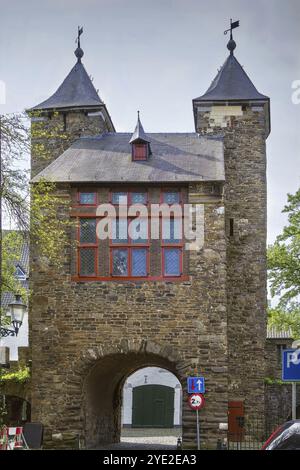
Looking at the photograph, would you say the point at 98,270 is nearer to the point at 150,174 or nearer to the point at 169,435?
the point at 150,174

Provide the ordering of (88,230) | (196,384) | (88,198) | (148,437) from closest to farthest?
1. (196,384)
2. (88,230)
3. (88,198)
4. (148,437)

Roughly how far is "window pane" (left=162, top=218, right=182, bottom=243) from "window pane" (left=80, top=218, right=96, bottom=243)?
1950 mm

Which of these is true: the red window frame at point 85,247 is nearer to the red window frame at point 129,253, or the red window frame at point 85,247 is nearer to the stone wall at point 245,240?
the red window frame at point 129,253

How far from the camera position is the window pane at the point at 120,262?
24.5 meters

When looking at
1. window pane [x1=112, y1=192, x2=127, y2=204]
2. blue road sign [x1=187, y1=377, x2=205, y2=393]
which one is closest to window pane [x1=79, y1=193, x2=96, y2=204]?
window pane [x1=112, y1=192, x2=127, y2=204]

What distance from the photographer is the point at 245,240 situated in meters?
28.5

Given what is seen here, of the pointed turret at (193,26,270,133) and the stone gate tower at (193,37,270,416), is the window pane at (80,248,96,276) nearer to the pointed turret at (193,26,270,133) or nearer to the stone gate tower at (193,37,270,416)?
the stone gate tower at (193,37,270,416)

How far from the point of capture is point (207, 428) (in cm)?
2358

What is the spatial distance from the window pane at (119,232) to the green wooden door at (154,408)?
18854 mm

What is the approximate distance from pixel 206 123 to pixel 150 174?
5.25m

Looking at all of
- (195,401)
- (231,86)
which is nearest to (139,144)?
(231,86)

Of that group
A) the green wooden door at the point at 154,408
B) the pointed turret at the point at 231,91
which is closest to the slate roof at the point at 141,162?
the pointed turret at the point at 231,91

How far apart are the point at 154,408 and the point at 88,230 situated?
19383mm

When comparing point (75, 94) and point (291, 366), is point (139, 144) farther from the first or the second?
point (291, 366)
